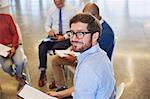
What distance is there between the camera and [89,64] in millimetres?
1794

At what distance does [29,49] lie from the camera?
5.70 m

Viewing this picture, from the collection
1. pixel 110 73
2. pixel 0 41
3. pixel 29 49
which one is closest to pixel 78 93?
pixel 110 73

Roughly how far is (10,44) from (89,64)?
2.38 meters

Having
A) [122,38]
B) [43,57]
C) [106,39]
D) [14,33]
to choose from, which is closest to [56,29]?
[43,57]

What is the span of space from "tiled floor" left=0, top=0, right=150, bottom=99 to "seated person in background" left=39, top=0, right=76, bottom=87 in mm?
316

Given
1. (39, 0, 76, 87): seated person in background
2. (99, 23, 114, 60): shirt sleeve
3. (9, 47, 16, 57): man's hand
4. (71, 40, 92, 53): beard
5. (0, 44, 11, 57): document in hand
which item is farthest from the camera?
(39, 0, 76, 87): seated person in background

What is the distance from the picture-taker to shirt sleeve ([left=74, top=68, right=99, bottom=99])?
1761 mm

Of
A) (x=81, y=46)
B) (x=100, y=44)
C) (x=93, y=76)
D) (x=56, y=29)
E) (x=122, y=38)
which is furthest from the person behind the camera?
(x=122, y=38)

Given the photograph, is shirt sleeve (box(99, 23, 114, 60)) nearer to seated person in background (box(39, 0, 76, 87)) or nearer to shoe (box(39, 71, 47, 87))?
seated person in background (box(39, 0, 76, 87))

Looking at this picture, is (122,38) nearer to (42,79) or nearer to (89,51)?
(42,79)

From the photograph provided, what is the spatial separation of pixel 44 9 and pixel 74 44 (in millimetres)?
8121

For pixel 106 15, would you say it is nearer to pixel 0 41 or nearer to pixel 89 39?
pixel 0 41

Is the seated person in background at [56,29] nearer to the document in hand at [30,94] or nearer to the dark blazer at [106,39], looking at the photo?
the dark blazer at [106,39]

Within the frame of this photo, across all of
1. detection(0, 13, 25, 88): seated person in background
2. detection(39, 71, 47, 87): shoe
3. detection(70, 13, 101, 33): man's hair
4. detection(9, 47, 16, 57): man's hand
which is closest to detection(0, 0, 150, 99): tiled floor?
detection(39, 71, 47, 87): shoe
